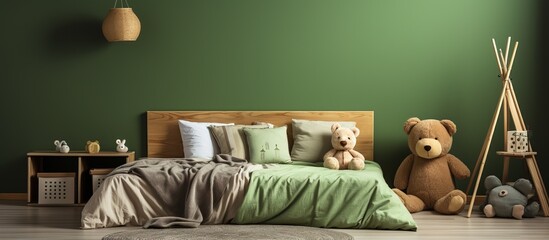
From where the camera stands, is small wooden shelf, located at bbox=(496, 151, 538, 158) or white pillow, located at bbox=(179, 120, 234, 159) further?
white pillow, located at bbox=(179, 120, 234, 159)

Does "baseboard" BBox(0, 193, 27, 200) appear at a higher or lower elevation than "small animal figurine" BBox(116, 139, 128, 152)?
lower

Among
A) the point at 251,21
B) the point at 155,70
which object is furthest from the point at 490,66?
the point at 155,70

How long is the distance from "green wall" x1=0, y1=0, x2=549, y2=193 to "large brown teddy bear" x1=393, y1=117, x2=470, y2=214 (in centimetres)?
35

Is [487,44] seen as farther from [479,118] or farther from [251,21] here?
[251,21]

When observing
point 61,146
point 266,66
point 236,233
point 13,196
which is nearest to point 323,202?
point 236,233

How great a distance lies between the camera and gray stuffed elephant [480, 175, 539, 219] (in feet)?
19.8

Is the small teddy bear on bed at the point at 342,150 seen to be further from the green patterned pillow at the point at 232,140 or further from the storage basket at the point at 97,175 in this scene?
the storage basket at the point at 97,175

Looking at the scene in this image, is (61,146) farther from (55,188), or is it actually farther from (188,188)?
(188,188)

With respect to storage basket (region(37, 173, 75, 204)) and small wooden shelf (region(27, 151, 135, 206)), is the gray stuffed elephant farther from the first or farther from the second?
storage basket (region(37, 173, 75, 204))

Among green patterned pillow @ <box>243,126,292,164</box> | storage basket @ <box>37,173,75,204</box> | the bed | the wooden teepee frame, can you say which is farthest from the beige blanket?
the wooden teepee frame

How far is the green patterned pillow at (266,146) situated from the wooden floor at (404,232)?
3.62ft

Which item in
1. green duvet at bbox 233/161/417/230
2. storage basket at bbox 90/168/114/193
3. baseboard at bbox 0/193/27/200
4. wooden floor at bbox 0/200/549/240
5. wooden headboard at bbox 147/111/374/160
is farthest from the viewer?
baseboard at bbox 0/193/27/200

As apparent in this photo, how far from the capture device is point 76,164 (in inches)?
274

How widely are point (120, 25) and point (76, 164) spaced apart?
1214 millimetres
